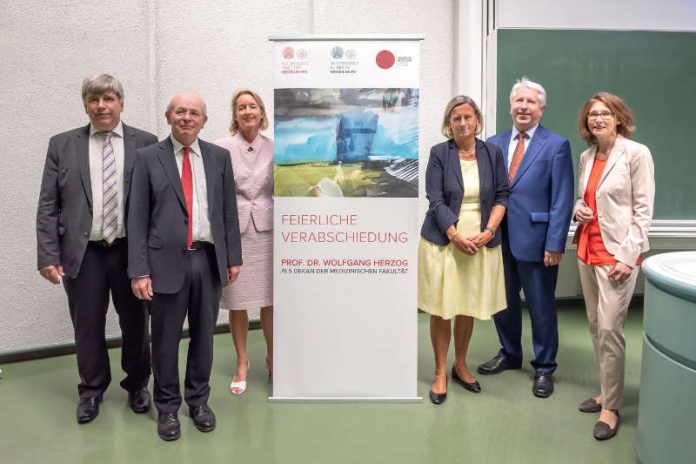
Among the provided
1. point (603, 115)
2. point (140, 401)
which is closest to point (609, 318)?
point (603, 115)

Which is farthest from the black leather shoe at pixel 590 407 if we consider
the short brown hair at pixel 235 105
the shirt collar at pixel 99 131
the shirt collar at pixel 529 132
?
the shirt collar at pixel 99 131

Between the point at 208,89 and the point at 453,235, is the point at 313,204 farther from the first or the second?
the point at 208,89

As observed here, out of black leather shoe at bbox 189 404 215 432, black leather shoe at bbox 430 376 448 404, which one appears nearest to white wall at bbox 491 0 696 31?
black leather shoe at bbox 430 376 448 404

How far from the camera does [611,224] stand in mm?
2801

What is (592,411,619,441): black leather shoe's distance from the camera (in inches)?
111

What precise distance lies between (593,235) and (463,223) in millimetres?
617

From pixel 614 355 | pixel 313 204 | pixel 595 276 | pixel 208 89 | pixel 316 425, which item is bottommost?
pixel 316 425

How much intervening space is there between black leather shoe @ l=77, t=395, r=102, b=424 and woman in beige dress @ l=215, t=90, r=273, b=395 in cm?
70

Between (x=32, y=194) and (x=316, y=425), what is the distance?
7.77ft

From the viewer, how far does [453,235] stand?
3.10 metres

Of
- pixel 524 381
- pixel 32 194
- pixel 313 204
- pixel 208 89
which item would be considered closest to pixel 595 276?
pixel 524 381

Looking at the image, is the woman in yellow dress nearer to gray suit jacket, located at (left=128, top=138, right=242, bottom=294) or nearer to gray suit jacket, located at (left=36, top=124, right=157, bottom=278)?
gray suit jacket, located at (left=128, top=138, right=242, bottom=294)

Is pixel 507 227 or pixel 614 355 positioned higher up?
pixel 507 227

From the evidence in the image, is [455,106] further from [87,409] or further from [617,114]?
[87,409]
